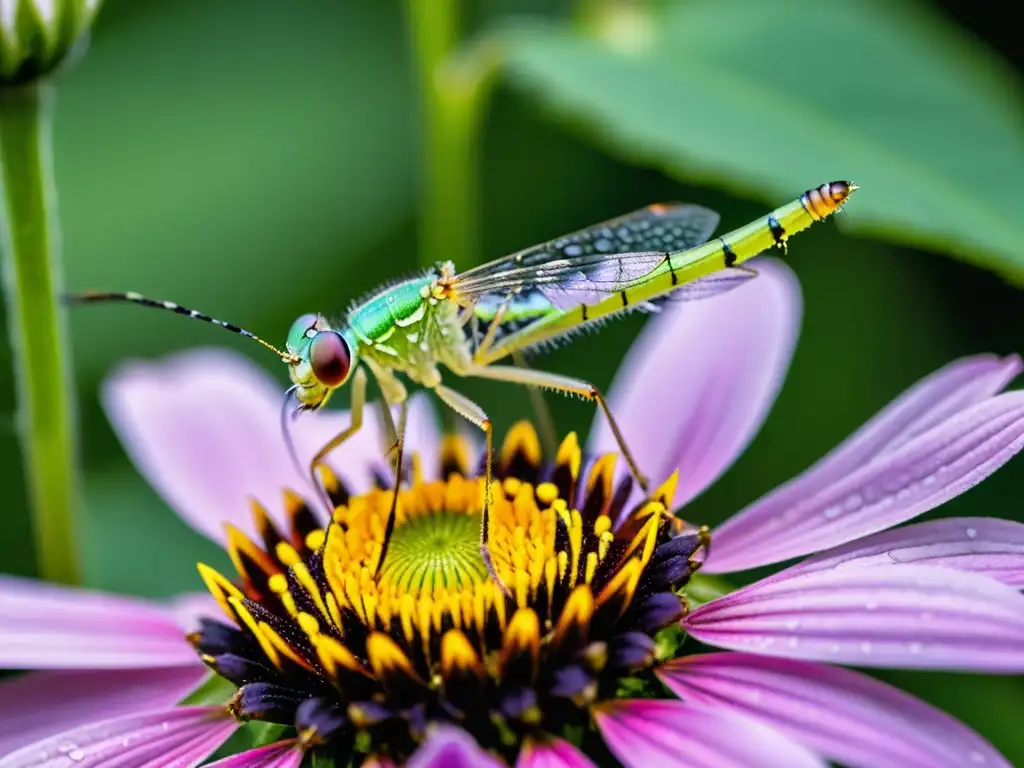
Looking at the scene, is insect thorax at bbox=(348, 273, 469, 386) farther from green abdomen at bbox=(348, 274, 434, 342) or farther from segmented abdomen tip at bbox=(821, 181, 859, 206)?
segmented abdomen tip at bbox=(821, 181, 859, 206)

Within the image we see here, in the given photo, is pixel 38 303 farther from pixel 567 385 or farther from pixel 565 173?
pixel 565 173

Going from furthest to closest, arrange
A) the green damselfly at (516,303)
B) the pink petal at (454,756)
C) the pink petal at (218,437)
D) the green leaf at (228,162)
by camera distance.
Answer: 1. the green leaf at (228,162)
2. the pink petal at (218,437)
3. the green damselfly at (516,303)
4. the pink petal at (454,756)

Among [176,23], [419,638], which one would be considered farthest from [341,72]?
[419,638]

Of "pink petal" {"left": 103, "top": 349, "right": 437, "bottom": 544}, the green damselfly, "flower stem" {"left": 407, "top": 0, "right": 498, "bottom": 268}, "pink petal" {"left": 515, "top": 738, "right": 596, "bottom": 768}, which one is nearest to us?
"pink petal" {"left": 515, "top": 738, "right": 596, "bottom": 768}

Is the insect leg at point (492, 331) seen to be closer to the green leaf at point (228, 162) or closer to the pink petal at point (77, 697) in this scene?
the pink petal at point (77, 697)

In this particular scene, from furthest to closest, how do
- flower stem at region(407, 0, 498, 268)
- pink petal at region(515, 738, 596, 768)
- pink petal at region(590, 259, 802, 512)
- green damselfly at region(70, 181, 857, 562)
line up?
flower stem at region(407, 0, 498, 268) < pink petal at region(590, 259, 802, 512) < green damselfly at region(70, 181, 857, 562) < pink petal at region(515, 738, 596, 768)

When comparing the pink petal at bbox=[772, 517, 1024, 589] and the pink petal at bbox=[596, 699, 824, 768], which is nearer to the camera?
the pink petal at bbox=[596, 699, 824, 768]

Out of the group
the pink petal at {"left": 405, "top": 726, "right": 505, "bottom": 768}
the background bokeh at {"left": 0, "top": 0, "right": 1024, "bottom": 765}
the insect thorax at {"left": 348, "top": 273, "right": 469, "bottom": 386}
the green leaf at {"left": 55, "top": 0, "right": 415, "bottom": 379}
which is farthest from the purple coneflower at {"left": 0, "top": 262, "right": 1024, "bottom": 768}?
the green leaf at {"left": 55, "top": 0, "right": 415, "bottom": 379}

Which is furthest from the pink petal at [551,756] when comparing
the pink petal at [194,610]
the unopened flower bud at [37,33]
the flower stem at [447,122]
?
the flower stem at [447,122]
